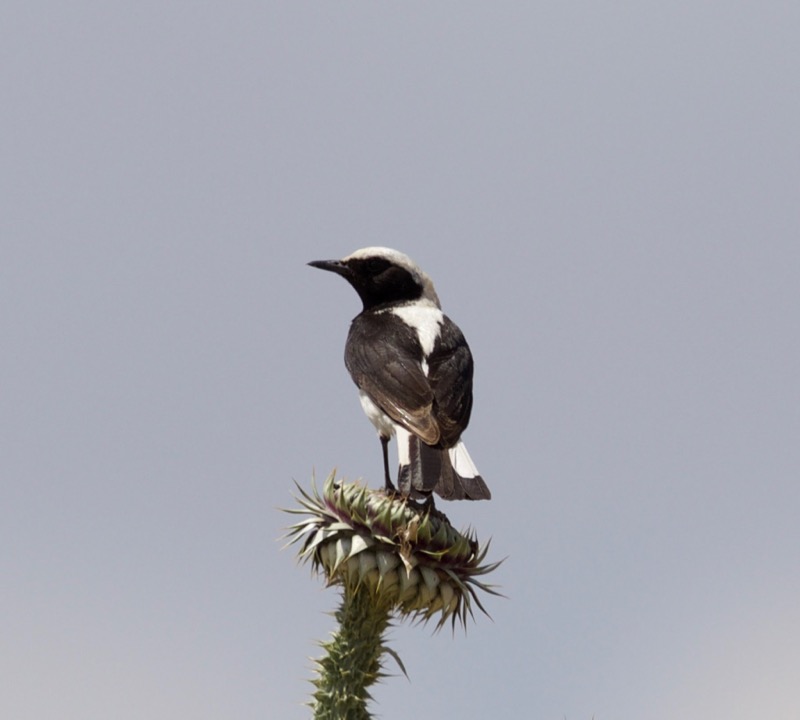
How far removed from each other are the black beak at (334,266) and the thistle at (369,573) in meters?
3.94

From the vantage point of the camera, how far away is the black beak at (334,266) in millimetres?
10570

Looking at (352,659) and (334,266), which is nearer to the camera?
(352,659)

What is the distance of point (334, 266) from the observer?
34.8 feet

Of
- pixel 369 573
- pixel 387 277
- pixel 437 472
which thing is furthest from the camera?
pixel 387 277

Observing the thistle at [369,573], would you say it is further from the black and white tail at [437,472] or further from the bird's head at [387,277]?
the bird's head at [387,277]

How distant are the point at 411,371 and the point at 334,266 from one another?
88.4 inches

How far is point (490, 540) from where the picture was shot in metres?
7.05

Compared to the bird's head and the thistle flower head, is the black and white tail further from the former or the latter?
the bird's head

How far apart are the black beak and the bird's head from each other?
36 millimetres

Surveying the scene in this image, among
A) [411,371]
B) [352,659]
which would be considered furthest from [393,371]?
[352,659]

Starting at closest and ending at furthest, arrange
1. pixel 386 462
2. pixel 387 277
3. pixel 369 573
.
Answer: pixel 369 573, pixel 386 462, pixel 387 277

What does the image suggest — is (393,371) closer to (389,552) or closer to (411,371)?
(411,371)

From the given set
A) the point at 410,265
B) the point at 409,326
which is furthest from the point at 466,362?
the point at 410,265

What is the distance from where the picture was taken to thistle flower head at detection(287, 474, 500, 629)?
6664 mm
